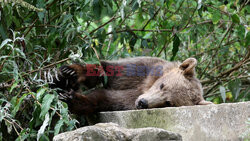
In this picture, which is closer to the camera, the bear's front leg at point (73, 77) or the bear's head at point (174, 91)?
the bear's head at point (174, 91)

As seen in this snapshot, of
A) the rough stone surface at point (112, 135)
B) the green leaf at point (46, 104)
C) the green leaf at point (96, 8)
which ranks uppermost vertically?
the green leaf at point (96, 8)

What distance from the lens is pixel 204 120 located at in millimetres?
2662

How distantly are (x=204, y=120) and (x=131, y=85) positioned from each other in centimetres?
161

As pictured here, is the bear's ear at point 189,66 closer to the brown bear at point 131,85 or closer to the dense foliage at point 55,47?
the brown bear at point 131,85

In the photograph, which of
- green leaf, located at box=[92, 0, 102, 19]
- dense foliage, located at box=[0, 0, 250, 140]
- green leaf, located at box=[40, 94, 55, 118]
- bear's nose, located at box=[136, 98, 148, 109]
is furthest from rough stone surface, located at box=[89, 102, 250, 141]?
green leaf, located at box=[92, 0, 102, 19]

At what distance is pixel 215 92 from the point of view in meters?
6.19

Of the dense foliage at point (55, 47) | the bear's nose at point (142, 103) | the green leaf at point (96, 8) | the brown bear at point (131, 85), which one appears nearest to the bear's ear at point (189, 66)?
the brown bear at point (131, 85)

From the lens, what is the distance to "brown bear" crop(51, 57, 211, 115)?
3.66 m

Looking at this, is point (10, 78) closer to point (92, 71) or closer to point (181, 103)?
point (92, 71)

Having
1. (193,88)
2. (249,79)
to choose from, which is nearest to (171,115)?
(193,88)

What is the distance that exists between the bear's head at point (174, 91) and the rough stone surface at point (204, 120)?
64cm

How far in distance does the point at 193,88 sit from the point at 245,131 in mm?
1500

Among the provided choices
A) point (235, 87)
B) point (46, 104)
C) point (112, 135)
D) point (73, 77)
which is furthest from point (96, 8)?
point (235, 87)

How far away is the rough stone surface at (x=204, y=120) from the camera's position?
2.51 meters
